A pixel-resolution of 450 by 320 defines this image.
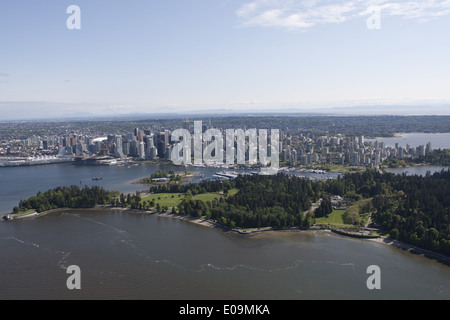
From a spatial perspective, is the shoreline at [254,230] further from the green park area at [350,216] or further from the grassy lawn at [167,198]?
the grassy lawn at [167,198]

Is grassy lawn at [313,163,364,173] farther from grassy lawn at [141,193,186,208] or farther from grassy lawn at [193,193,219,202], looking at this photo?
grassy lawn at [141,193,186,208]

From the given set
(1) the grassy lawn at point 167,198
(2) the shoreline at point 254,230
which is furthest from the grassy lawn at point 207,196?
(2) the shoreline at point 254,230

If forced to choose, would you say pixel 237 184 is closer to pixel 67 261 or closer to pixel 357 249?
pixel 357 249

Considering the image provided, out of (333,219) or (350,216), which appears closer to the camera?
(350,216)

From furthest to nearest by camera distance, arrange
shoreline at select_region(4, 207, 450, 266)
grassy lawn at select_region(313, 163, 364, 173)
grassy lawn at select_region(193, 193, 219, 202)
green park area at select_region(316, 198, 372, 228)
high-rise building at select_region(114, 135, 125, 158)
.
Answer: high-rise building at select_region(114, 135, 125, 158) → grassy lawn at select_region(313, 163, 364, 173) → grassy lawn at select_region(193, 193, 219, 202) → green park area at select_region(316, 198, 372, 228) → shoreline at select_region(4, 207, 450, 266)

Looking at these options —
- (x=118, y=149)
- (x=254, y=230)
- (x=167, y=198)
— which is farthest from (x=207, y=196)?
(x=118, y=149)

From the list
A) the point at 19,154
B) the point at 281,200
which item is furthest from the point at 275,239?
the point at 19,154

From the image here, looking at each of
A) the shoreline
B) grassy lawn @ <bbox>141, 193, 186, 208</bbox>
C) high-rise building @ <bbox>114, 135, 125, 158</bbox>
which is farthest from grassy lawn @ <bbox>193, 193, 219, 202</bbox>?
high-rise building @ <bbox>114, 135, 125, 158</bbox>

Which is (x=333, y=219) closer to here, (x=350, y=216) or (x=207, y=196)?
(x=350, y=216)
